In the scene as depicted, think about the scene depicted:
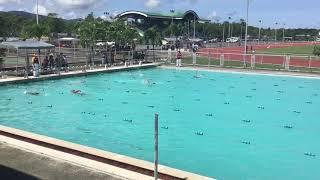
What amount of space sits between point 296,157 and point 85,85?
16.3 meters

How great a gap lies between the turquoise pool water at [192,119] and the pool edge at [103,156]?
2368mm

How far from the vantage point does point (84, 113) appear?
59.6ft

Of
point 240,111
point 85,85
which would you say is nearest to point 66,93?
point 85,85

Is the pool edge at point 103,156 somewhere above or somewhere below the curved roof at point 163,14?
below

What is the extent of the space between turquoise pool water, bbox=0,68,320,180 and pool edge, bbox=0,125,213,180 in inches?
93.2

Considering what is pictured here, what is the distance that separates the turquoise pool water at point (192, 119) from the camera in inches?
476

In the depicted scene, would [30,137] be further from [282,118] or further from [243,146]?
[282,118]

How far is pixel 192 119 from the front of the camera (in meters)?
17.5

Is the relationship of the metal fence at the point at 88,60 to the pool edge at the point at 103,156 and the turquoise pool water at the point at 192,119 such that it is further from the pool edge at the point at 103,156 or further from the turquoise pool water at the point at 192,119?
the pool edge at the point at 103,156

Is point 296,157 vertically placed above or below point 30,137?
below

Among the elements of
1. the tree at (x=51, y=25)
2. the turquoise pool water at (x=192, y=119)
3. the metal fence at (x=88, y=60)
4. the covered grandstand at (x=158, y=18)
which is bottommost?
the turquoise pool water at (x=192, y=119)

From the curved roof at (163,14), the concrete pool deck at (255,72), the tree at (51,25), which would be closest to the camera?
the concrete pool deck at (255,72)

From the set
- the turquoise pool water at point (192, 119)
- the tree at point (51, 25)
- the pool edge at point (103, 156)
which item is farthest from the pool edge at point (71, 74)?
the tree at point (51, 25)

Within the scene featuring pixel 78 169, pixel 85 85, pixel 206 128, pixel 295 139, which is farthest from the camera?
pixel 85 85
